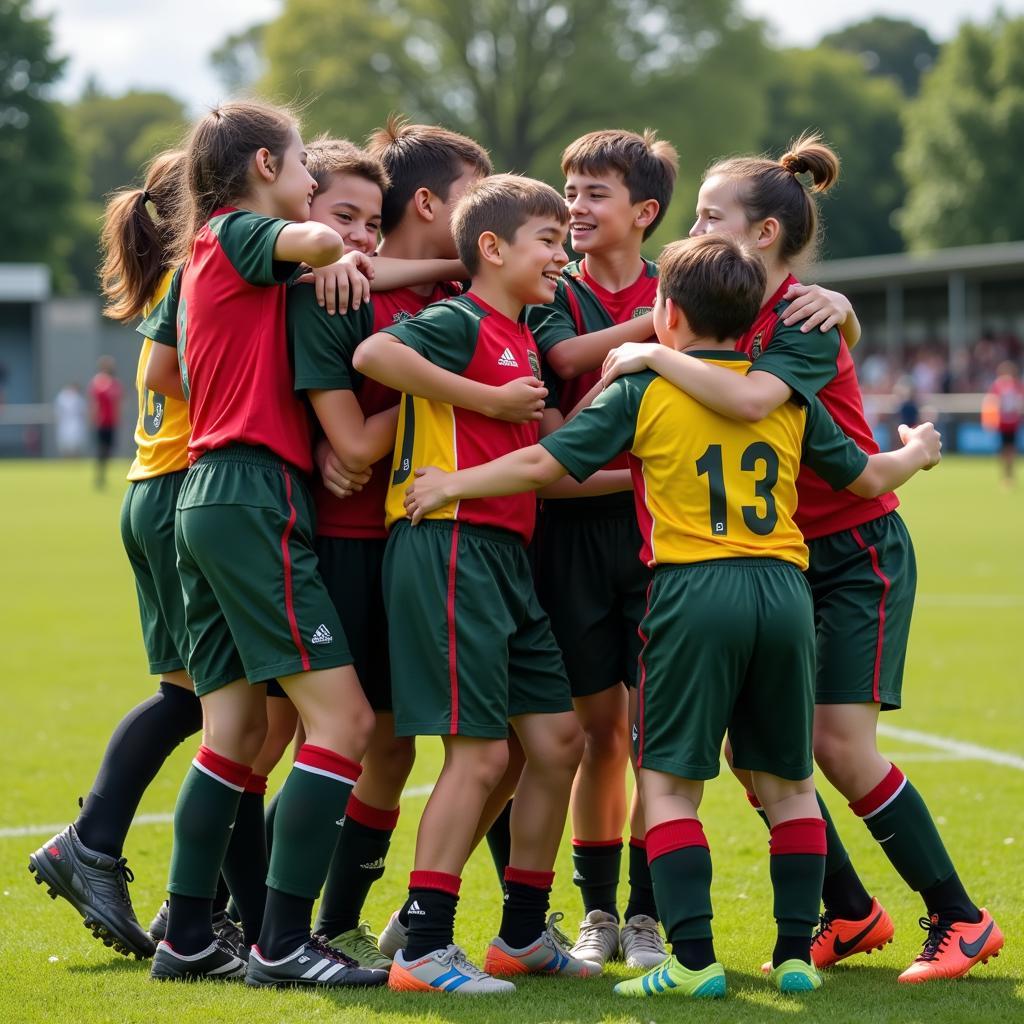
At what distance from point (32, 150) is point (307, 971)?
191 ft

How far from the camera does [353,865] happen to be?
4.54 meters

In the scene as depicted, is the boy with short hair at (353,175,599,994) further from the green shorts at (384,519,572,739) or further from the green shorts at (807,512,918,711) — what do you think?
the green shorts at (807,512,918,711)

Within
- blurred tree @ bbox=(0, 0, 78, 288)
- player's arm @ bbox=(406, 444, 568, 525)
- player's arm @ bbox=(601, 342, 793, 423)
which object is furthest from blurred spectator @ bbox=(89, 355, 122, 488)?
blurred tree @ bbox=(0, 0, 78, 288)

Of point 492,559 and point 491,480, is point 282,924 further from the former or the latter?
point 491,480

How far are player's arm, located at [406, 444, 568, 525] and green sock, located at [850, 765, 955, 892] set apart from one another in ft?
4.14

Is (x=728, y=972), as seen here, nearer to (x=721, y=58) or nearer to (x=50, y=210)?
(x=721, y=58)

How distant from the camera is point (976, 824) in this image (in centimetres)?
591

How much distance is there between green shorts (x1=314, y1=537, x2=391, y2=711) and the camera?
429cm

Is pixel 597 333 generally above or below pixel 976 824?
above

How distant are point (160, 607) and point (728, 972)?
6.27ft

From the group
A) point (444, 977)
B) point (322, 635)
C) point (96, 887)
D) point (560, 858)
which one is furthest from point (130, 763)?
point (560, 858)

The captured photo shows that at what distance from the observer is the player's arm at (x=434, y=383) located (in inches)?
158

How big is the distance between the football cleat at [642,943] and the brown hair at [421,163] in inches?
85.0

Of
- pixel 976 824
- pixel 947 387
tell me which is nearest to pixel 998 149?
pixel 947 387
